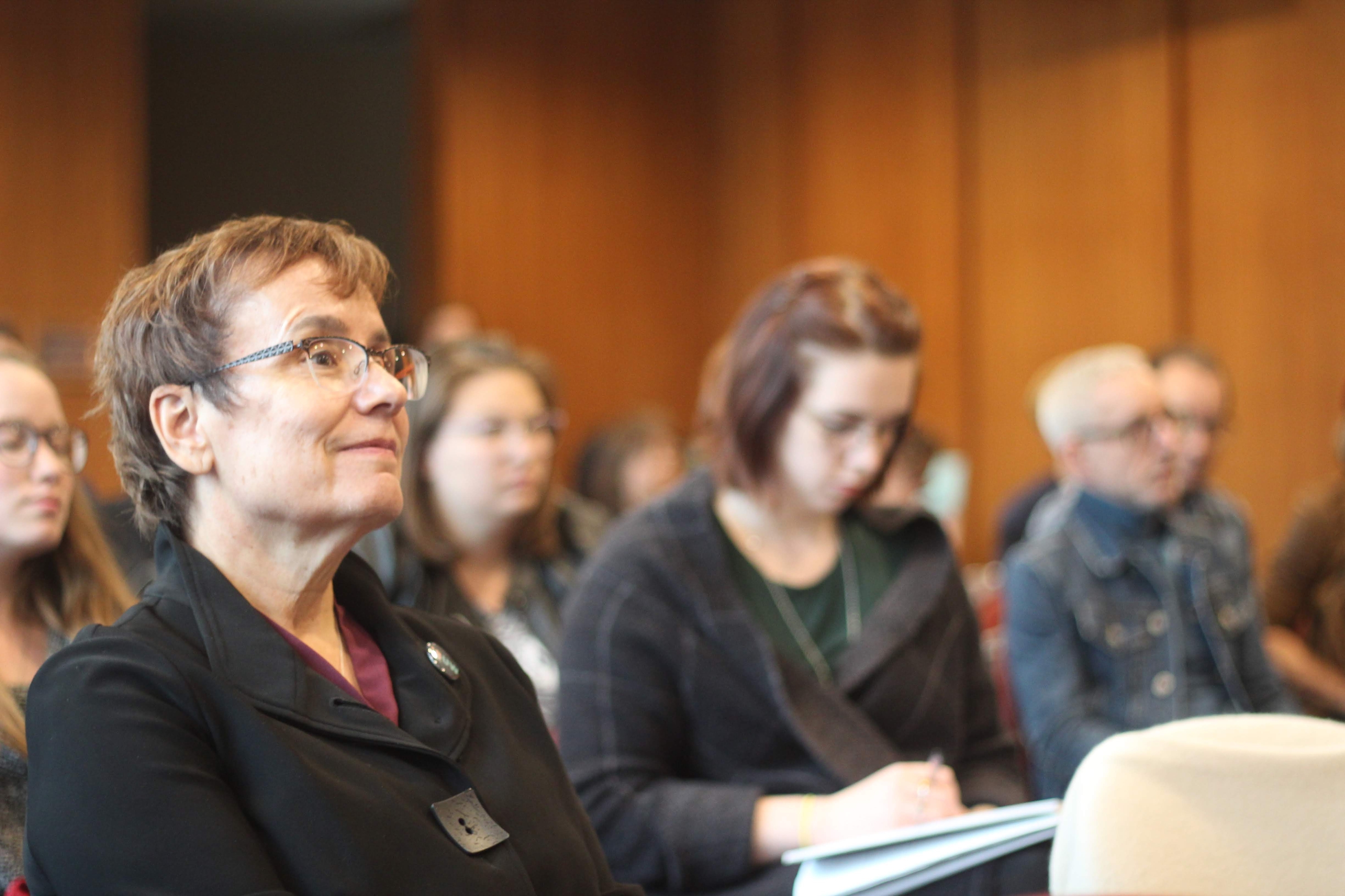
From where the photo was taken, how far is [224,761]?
1192mm

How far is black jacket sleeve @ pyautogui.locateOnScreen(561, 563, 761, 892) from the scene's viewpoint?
6.44 feet

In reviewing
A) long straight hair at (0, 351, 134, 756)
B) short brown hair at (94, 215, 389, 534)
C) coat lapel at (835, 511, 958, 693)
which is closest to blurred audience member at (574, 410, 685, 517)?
coat lapel at (835, 511, 958, 693)

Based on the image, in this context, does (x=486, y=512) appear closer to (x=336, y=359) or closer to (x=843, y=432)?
(x=843, y=432)

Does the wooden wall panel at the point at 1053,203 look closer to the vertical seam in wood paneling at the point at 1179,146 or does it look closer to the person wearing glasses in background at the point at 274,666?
the vertical seam in wood paneling at the point at 1179,146

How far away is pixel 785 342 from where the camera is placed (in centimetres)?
227

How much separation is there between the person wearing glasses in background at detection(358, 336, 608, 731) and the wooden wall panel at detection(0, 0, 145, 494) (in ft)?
11.1

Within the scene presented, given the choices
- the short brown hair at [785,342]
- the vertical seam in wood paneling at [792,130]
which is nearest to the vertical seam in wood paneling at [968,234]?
the vertical seam in wood paneling at [792,130]

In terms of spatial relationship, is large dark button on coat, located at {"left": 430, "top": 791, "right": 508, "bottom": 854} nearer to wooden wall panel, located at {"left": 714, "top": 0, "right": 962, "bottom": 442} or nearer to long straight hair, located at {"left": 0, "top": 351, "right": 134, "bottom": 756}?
long straight hair, located at {"left": 0, "top": 351, "right": 134, "bottom": 756}

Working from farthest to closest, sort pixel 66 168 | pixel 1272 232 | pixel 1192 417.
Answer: pixel 66 168, pixel 1272 232, pixel 1192 417

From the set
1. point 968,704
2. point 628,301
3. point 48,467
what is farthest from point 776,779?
point 628,301

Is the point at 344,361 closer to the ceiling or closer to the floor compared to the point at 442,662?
closer to the ceiling

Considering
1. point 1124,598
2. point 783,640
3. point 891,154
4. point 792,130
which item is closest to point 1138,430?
point 1124,598

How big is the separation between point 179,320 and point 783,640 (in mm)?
1216

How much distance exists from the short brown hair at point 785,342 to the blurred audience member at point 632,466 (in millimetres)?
2652
